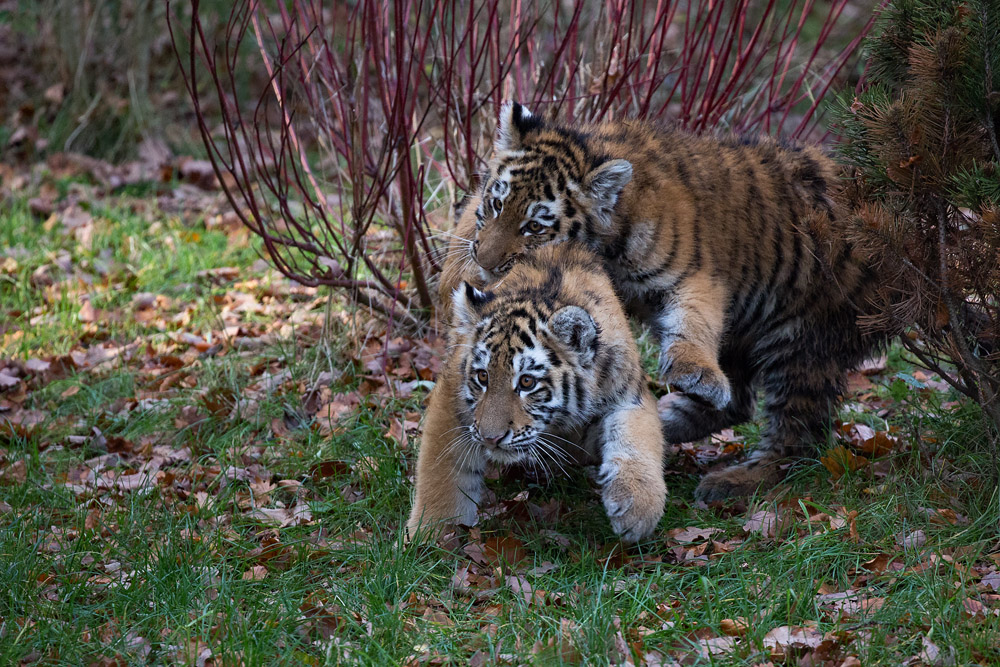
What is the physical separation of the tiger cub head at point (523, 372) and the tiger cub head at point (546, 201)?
46 centimetres

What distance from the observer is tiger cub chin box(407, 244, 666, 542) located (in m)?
3.54

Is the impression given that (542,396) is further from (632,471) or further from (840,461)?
(840,461)

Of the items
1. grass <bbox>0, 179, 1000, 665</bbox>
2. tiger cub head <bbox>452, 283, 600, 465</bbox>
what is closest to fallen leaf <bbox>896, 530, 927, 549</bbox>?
grass <bbox>0, 179, 1000, 665</bbox>

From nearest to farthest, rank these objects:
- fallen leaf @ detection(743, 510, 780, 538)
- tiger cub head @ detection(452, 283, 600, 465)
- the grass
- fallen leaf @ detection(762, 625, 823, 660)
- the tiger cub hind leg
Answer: fallen leaf @ detection(762, 625, 823, 660)
the grass
tiger cub head @ detection(452, 283, 600, 465)
fallen leaf @ detection(743, 510, 780, 538)
the tiger cub hind leg

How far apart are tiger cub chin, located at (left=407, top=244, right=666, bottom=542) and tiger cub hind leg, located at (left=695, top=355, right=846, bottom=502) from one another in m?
0.76

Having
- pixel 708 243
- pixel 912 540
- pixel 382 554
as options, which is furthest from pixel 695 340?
pixel 382 554

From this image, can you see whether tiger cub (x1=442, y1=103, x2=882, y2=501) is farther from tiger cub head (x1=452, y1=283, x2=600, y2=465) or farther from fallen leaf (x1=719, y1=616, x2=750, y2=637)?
fallen leaf (x1=719, y1=616, x2=750, y2=637)

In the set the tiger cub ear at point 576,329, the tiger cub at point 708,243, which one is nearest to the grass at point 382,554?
the tiger cub at point 708,243

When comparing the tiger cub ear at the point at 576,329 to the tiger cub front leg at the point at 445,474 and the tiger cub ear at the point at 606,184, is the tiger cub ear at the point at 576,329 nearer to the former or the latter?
the tiger cub front leg at the point at 445,474

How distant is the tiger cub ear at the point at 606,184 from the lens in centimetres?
404

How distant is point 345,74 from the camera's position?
552 cm

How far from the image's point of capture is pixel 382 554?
11.6 feet

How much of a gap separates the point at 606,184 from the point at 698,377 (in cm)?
91

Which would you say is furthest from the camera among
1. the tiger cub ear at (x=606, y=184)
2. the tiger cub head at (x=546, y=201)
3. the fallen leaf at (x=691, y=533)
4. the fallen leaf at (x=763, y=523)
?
the tiger cub head at (x=546, y=201)
